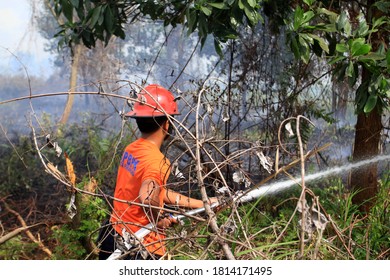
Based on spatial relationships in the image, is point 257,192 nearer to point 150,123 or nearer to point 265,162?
point 150,123

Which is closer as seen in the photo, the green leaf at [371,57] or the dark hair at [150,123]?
the dark hair at [150,123]

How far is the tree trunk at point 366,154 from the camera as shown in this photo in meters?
4.70

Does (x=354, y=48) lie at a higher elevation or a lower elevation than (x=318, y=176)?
higher

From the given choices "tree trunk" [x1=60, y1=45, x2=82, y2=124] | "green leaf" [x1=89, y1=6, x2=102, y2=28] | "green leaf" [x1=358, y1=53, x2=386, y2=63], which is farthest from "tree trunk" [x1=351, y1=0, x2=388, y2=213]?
"tree trunk" [x1=60, y1=45, x2=82, y2=124]

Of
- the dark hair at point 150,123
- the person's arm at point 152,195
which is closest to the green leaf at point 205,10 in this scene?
the dark hair at point 150,123

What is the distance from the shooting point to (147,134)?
10.0ft

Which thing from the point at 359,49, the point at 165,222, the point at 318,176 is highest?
the point at 359,49

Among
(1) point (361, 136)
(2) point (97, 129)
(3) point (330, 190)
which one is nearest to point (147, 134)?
(1) point (361, 136)

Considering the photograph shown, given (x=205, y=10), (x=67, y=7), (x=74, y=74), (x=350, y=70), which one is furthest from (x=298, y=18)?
(x=74, y=74)

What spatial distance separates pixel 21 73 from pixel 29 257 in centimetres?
A: 756

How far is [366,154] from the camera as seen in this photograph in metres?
4.80

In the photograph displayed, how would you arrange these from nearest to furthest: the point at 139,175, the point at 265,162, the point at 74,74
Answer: the point at 265,162 < the point at 139,175 < the point at 74,74

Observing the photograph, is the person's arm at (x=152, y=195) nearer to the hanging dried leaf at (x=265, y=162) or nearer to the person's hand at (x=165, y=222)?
the person's hand at (x=165, y=222)
